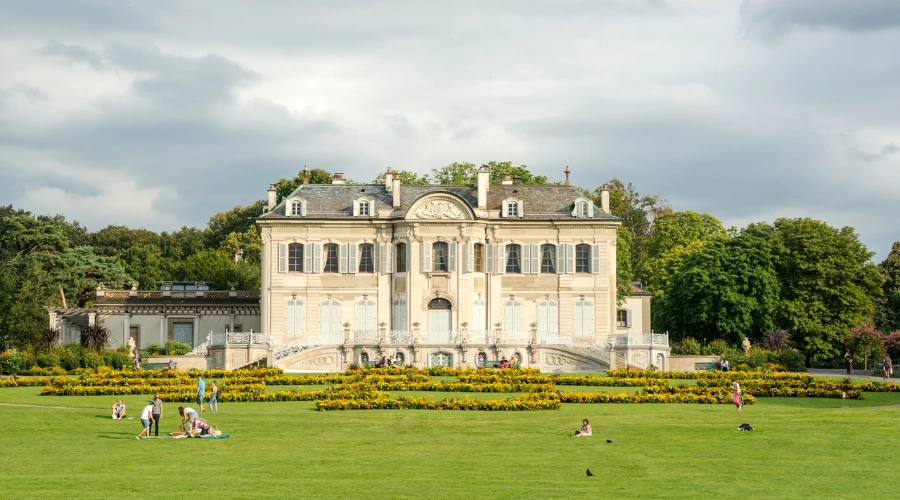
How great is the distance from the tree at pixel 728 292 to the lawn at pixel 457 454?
28.2 m

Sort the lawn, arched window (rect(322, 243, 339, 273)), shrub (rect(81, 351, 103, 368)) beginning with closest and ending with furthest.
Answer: the lawn, shrub (rect(81, 351, 103, 368)), arched window (rect(322, 243, 339, 273))

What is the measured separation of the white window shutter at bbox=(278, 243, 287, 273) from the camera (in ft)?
208

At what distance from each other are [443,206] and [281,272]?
30.4 feet

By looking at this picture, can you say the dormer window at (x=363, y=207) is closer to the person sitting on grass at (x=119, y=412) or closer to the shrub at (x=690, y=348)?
the shrub at (x=690, y=348)

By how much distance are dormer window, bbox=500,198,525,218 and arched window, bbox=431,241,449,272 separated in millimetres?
3849

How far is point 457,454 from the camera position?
1092 inches

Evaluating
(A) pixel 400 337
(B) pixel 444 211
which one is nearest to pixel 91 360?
(A) pixel 400 337

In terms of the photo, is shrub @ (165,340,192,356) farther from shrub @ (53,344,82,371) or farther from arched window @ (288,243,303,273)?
arched window @ (288,243,303,273)

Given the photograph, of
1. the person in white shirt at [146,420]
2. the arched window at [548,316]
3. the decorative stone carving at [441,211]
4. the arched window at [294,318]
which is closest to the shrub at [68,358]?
the arched window at [294,318]

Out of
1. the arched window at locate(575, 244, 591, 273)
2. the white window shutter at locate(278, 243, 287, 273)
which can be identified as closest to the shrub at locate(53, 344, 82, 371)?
the white window shutter at locate(278, 243, 287, 273)

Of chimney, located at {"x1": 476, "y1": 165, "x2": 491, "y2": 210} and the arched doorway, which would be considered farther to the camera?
chimney, located at {"x1": 476, "y1": 165, "x2": 491, "y2": 210}

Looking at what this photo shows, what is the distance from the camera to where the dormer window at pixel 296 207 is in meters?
63.7

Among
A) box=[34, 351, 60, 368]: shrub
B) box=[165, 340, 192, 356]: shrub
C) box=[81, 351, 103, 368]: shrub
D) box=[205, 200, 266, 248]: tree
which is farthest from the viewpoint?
box=[205, 200, 266, 248]: tree

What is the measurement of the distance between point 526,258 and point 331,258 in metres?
10.4
